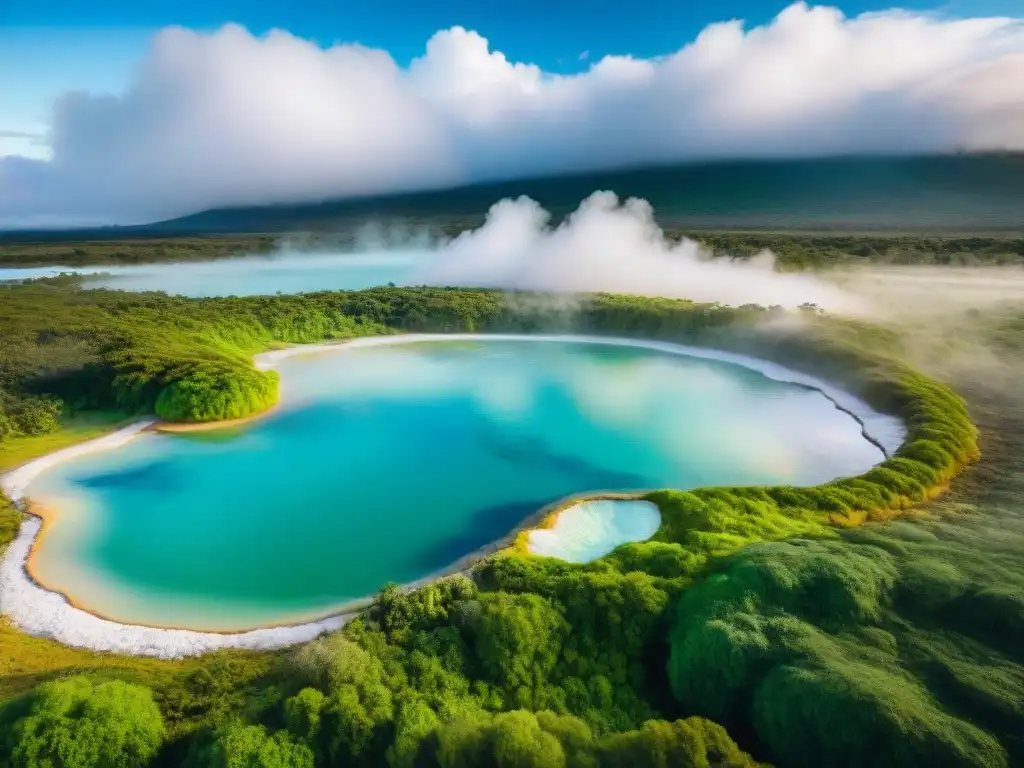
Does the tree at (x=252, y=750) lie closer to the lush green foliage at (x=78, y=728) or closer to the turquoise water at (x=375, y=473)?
the lush green foliage at (x=78, y=728)

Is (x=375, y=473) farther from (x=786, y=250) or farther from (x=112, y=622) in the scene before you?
(x=786, y=250)

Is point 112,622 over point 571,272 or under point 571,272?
under

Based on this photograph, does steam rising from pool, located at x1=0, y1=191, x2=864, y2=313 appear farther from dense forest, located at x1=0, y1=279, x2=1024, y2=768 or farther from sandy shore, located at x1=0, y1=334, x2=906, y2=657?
dense forest, located at x1=0, y1=279, x2=1024, y2=768

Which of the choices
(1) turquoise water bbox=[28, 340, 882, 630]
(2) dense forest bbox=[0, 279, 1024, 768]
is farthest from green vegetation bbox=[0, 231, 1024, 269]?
(2) dense forest bbox=[0, 279, 1024, 768]

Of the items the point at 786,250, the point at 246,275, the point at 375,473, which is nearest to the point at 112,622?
the point at 375,473

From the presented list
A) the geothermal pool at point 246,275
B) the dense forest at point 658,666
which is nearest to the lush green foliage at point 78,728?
the dense forest at point 658,666

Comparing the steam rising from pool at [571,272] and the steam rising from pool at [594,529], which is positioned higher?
the steam rising from pool at [571,272]

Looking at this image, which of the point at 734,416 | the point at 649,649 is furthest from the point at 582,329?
the point at 649,649
